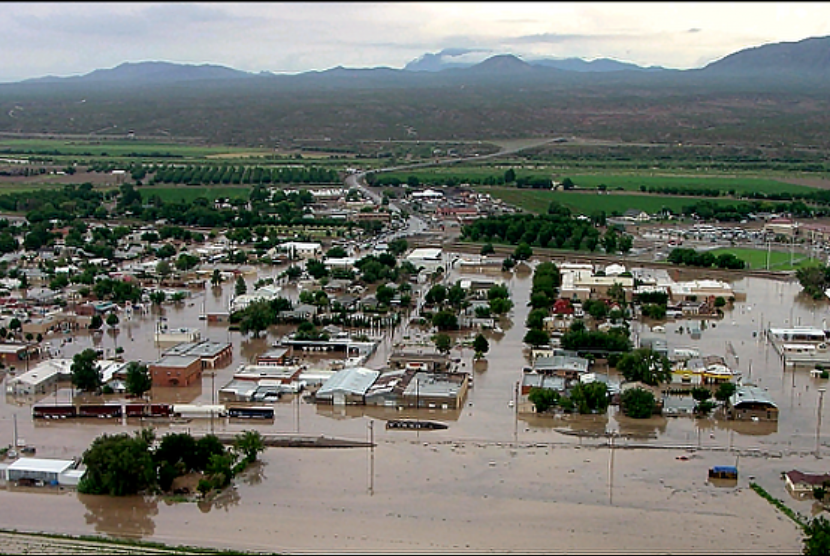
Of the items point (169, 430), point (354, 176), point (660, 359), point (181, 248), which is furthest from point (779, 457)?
point (354, 176)

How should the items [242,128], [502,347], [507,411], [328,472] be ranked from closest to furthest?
[328,472], [507,411], [502,347], [242,128]

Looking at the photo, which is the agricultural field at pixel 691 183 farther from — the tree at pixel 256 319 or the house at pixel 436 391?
the house at pixel 436 391

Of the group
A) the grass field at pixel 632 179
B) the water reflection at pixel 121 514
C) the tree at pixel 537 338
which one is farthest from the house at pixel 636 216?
the water reflection at pixel 121 514

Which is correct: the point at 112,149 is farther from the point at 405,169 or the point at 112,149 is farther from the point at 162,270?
the point at 162,270

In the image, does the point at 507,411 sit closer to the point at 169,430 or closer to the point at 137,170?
the point at 169,430

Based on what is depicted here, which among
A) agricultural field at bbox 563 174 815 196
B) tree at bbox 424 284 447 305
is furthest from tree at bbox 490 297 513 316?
agricultural field at bbox 563 174 815 196

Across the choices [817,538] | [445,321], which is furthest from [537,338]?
[817,538]
